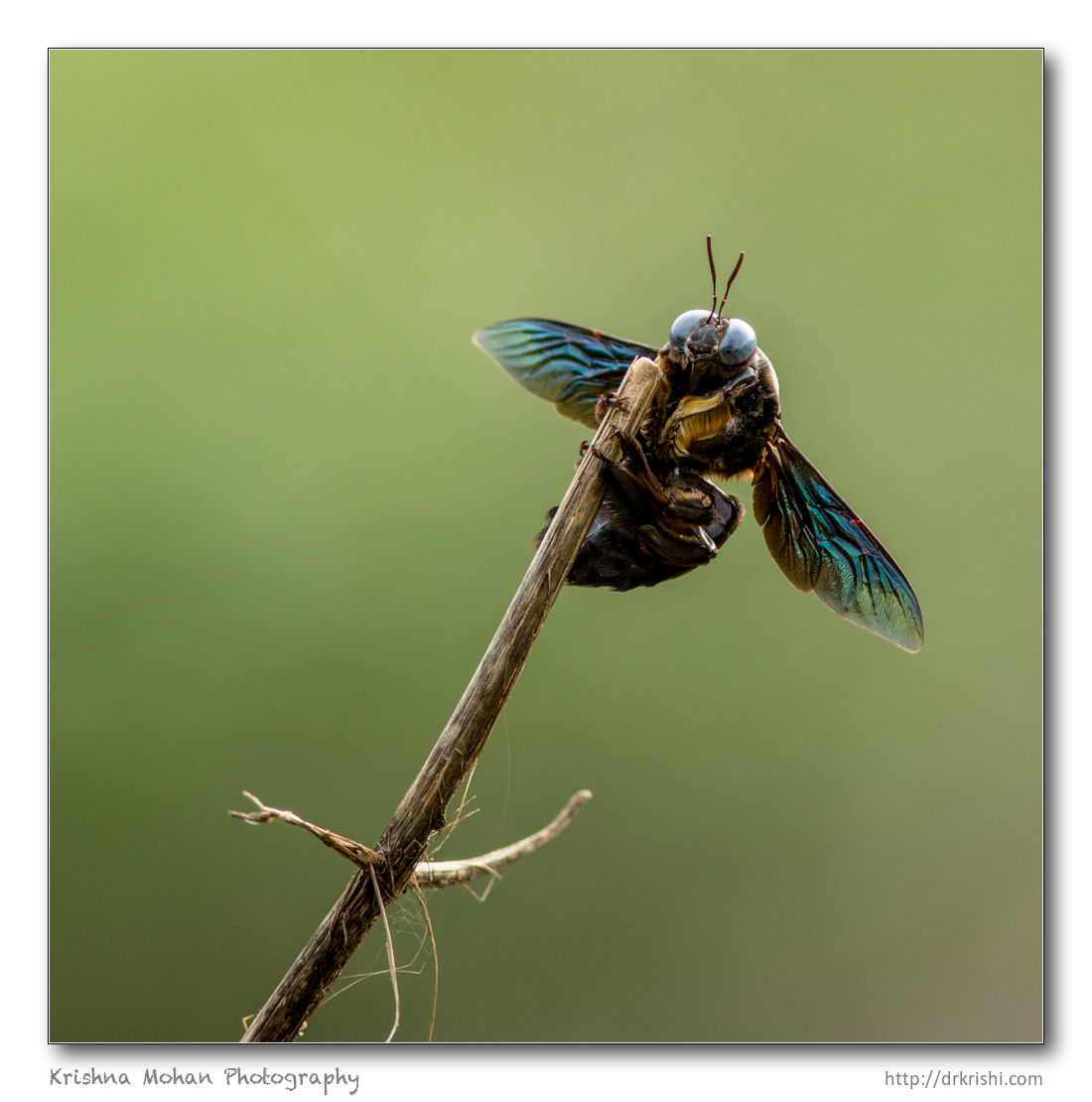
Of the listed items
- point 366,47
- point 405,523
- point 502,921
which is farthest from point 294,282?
point 502,921

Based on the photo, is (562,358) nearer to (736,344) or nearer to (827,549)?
(736,344)

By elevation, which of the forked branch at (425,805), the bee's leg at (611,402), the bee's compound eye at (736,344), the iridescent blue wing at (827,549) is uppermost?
the bee's compound eye at (736,344)

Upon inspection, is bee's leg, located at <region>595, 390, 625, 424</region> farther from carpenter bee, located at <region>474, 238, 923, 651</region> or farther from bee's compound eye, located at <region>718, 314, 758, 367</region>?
bee's compound eye, located at <region>718, 314, 758, 367</region>

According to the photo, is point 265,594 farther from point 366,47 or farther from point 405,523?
point 366,47

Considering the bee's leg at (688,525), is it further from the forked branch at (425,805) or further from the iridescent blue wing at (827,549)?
the forked branch at (425,805)

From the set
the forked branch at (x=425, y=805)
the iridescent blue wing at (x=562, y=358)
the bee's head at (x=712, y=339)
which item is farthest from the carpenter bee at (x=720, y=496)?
the forked branch at (x=425, y=805)

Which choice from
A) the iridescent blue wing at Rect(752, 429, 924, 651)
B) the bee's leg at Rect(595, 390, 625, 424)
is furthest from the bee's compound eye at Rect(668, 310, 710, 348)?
the iridescent blue wing at Rect(752, 429, 924, 651)

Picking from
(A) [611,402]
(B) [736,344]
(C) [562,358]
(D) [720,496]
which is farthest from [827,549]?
(C) [562,358]
